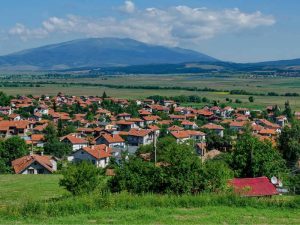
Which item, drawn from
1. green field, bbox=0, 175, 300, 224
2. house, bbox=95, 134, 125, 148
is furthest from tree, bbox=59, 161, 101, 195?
house, bbox=95, 134, 125, 148

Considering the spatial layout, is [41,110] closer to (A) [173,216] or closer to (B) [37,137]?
(B) [37,137]

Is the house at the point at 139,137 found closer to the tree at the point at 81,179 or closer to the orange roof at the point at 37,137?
the orange roof at the point at 37,137

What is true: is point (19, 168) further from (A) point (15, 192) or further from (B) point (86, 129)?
(B) point (86, 129)

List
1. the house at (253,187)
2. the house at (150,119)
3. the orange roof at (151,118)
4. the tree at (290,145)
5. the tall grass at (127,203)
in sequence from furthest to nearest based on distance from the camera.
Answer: the orange roof at (151,118) < the house at (150,119) < the tree at (290,145) < the house at (253,187) < the tall grass at (127,203)

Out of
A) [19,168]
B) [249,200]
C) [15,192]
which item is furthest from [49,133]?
[249,200]

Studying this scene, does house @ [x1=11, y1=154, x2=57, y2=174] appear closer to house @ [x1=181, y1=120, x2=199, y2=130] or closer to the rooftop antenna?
the rooftop antenna

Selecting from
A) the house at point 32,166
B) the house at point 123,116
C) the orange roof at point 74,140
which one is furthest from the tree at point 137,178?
the house at point 123,116
